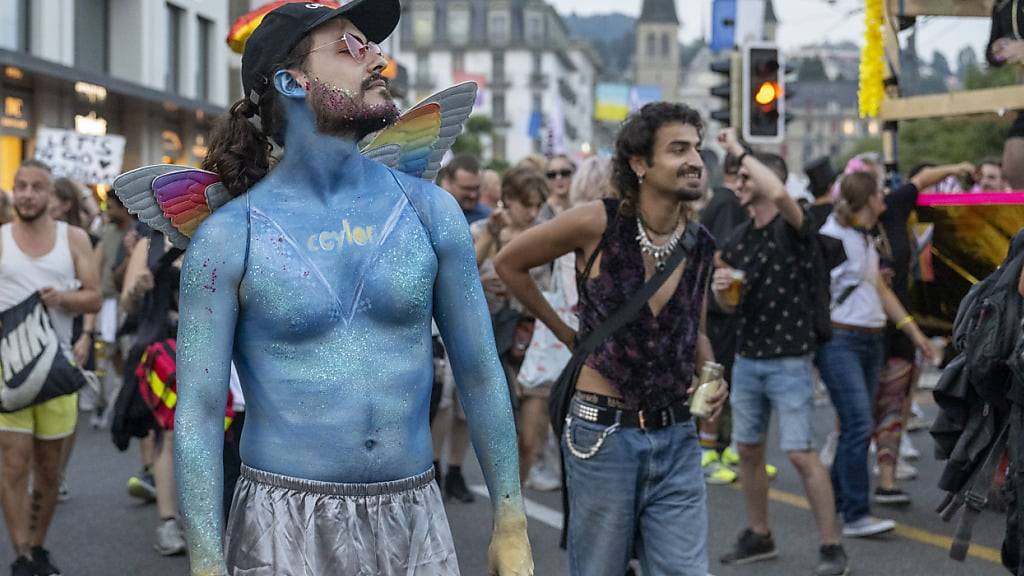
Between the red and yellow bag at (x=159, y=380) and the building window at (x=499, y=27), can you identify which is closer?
the red and yellow bag at (x=159, y=380)

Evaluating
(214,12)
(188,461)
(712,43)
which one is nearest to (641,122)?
(188,461)

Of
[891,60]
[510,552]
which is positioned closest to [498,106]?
[891,60]

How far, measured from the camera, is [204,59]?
122ft

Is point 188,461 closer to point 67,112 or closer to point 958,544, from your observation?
point 958,544

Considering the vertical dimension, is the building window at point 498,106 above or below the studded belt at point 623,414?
above

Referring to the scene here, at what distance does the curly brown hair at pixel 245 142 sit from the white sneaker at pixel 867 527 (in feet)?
18.6

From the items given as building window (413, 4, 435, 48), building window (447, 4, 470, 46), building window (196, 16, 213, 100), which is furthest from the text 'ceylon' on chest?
building window (447, 4, 470, 46)

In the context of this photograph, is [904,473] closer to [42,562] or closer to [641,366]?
[42,562]

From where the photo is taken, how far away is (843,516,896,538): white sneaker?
802 centimetres

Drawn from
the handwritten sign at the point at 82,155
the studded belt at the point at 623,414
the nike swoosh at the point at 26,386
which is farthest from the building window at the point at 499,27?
the studded belt at the point at 623,414

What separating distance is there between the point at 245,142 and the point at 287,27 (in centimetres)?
29

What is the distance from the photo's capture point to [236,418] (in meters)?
6.50

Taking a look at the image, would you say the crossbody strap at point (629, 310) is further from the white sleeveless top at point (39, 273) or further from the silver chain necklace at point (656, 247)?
the white sleeveless top at point (39, 273)

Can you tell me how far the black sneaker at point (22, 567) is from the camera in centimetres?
691
